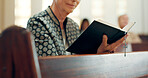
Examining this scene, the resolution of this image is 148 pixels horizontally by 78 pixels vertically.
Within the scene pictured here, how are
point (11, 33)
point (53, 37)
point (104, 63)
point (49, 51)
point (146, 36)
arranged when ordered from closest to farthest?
1. point (11, 33)
2. point (104, 63)
3. point (49, 51)
4. point (53, 37)
5. point (146, 36)

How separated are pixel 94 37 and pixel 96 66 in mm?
508

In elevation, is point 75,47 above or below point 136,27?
below

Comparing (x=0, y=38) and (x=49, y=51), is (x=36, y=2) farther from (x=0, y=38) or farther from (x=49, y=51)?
(x=0, y=38)

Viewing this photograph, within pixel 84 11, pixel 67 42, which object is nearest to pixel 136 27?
pixel 84 11

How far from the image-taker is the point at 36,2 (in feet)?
28.3

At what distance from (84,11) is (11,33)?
939 cm

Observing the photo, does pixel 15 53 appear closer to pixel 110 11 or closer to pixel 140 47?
→ pixel 140 47

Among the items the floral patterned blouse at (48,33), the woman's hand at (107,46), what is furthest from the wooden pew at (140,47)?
the woman's hand at (107,46)

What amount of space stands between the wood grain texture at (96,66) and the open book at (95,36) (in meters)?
0.22

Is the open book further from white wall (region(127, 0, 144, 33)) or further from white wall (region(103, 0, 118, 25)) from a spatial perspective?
white wall (region(127, 0, 144, 33))

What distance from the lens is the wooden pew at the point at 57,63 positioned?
585 mm

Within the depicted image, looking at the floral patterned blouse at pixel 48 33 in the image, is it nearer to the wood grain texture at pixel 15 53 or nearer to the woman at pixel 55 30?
the woman at pixel 55 30

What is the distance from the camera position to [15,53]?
586 mm

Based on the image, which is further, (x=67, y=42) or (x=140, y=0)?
(x=140, y=0)
